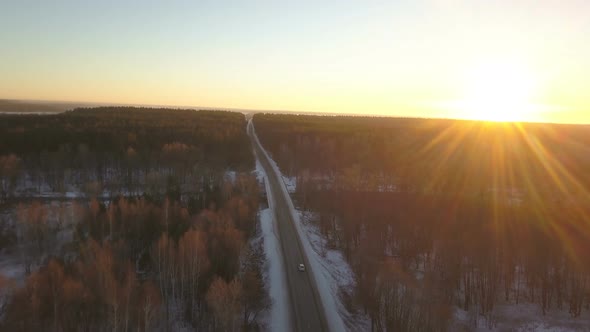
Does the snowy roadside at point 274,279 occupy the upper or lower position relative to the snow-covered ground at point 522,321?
upper

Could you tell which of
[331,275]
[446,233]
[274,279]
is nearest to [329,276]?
[331,275]

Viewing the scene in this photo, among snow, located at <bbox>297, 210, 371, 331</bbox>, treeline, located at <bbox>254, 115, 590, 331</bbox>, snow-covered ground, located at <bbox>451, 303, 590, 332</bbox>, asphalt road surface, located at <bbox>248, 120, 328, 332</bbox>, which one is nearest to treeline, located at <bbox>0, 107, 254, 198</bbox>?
treeline, located at <bbox>254, 115, 590, 331</bbox>

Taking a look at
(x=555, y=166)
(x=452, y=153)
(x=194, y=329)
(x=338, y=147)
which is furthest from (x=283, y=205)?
(x=555, y=166)

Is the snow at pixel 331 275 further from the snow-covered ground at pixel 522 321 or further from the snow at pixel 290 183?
the snow at pixel 290 183

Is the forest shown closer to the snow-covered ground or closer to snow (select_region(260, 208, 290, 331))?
snow (select_region(260, 208, 290, 331))

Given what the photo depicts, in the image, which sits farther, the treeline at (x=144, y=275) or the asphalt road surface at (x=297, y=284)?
the asphalt road surface at (x=297, y=284)

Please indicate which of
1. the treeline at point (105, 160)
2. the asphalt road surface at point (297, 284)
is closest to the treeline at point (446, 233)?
the asphalt road surface at point (297, 284)
